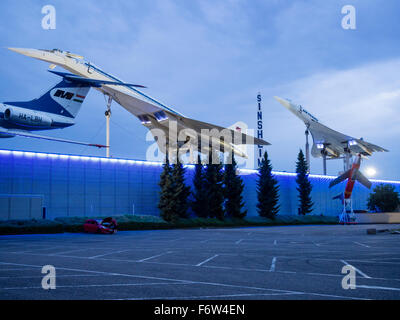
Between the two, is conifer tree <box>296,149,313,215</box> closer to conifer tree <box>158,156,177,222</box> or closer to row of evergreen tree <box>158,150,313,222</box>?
row of evergreen tree <box>158,150,313,222</box>

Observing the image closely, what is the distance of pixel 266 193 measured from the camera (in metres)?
57.4

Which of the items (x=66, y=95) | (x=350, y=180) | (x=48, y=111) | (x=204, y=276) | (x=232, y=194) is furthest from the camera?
(x=350, y=180)

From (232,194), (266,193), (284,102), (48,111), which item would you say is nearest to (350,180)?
(266,193)

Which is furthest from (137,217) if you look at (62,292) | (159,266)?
(62,292)

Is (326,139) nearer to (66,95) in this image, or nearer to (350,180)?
(350,180)

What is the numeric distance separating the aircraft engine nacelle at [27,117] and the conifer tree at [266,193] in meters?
37.0

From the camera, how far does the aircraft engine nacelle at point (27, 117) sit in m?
24.6

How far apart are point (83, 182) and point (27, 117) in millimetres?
18887

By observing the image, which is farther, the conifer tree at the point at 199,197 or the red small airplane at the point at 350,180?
the red small airplane at the point at 350,180

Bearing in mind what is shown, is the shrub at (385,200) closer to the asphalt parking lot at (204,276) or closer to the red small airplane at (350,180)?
the red small airplane at (350,180)

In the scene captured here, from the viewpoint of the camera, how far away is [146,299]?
267 inches

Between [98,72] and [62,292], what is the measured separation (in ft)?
132

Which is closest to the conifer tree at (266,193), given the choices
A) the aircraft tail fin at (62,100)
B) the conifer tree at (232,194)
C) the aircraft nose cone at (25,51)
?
the conifer tree at (232,194)
